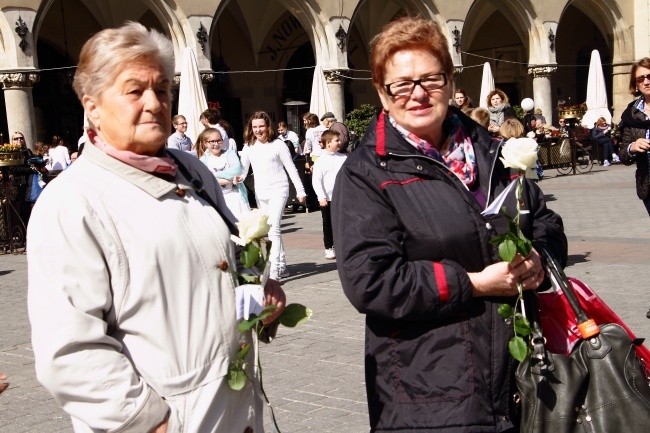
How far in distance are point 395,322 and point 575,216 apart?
10.9 meters

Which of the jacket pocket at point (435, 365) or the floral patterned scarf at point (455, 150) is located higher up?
the floral patterned scarf at point (455, 150)

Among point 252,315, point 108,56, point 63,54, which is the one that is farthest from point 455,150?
point 63,54

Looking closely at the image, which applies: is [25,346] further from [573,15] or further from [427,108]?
[573,15]

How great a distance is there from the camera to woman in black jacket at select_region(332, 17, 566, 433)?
2646 mm

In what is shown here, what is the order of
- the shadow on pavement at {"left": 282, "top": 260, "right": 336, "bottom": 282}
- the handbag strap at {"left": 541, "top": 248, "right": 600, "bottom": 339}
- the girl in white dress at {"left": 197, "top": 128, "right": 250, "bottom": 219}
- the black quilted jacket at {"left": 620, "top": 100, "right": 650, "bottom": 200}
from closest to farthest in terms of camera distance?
1. the handbag strap at {"left": 541, "top": 248, "right": 600, "bottom": 339}
2. the black quilted jacket at {"left": 620, "top": 100, "right": 650, "bottom": 200}
3. the girl in white dress at {"left": 197, "top": 128, "right": 250, "bottom": 219}
4. the shadow on pavement at {"left": 282, "top": 260, "right": 336, "bottom": 282}

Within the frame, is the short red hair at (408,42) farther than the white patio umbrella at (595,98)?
No

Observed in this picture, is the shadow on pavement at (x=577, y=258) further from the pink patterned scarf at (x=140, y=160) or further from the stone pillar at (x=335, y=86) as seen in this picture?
the stone pillar at (x=335, y=86)

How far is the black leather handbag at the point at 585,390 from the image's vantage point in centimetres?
260

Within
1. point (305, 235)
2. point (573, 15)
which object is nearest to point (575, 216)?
point (305, 235)

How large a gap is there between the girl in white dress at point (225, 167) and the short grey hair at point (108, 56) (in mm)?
6635

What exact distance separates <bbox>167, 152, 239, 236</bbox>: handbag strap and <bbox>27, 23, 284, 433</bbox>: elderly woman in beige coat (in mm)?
32

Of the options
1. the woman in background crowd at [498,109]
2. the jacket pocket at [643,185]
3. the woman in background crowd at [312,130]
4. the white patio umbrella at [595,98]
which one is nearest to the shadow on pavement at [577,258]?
the jacket pocket at [643,185]

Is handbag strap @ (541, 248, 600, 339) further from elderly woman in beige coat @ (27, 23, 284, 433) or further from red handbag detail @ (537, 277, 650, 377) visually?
elderly woman in beige coat @ (27, 23, 284, 433)

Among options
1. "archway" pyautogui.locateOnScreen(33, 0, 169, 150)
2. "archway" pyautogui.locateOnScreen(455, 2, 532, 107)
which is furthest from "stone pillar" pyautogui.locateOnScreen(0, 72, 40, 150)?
"archway" pyautogui.locateOnScreen(455, 2, 532, 107)
